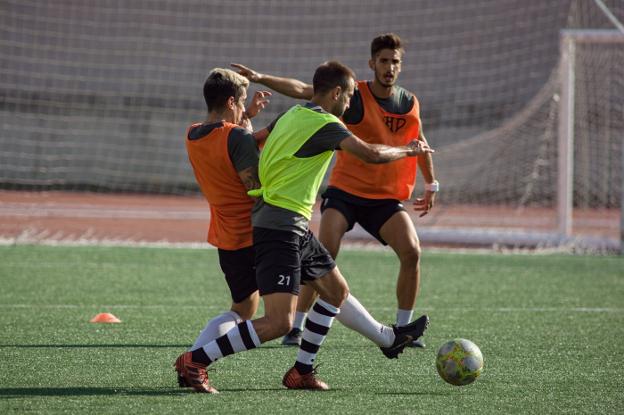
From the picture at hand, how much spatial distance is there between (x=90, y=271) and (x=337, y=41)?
14876 millimetres

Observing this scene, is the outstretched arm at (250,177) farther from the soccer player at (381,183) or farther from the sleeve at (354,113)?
the sleeve at (354,113)

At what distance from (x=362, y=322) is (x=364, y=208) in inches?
50.4

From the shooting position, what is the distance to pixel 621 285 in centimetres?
997

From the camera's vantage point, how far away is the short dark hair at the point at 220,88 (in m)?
5.09

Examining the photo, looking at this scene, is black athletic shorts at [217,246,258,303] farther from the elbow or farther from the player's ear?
the player's ear

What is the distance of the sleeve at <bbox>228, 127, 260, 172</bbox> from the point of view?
4.94 meters

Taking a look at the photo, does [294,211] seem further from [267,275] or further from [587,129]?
[587,129]

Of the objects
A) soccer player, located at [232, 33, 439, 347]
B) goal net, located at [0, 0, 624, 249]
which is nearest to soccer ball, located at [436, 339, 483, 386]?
soccer player, located at [232, 33, 439, 347]

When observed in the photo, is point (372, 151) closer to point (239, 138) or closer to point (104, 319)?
point (239, 138)

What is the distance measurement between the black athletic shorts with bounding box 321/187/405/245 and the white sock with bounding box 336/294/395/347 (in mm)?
1119

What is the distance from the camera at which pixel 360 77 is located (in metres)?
23.2

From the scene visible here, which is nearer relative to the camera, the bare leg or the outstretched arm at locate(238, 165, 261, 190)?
the outstretched arm at locate(238, 165, 261, 190)

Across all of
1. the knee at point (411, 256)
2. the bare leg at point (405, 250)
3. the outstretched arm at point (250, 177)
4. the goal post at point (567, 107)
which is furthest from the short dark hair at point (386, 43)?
the goal post at point (567, 107)

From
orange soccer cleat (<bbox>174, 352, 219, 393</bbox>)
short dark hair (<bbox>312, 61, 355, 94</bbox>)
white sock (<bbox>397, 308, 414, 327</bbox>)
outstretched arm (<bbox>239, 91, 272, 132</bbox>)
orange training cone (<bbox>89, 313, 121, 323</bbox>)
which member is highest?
short dark hair (<bbox>312, 61, 355, 94</bbox>)
